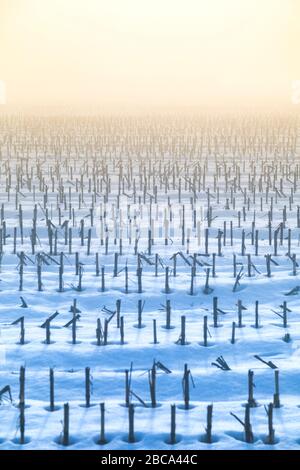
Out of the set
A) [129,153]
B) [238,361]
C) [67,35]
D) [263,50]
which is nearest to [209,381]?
[238,361]

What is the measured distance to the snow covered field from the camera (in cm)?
541

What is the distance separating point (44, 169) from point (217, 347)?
10441mm

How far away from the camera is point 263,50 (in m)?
153

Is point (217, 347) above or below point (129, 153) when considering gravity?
below

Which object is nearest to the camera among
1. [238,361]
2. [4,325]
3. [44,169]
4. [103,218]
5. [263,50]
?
[238,361]

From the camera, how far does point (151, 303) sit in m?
Result: 7.97

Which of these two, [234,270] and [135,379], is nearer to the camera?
[135,379]

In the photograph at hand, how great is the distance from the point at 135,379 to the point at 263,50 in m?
153

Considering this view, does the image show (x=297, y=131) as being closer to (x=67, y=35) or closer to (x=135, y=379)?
(x=135, y=379)

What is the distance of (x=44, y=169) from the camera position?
16531mm

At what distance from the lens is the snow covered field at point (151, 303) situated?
5.41 metres
